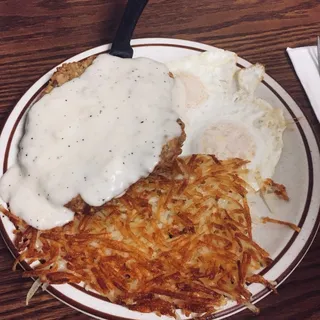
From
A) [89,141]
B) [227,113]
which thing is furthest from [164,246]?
[227,113]

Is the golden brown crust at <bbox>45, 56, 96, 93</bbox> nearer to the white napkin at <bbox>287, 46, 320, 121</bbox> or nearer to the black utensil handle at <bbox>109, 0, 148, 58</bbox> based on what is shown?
the black utensil handle at <bbox>109, 0, 148, 58</bbox>

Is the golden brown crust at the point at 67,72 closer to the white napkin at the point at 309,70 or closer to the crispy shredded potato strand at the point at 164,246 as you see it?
the crispy shredded potato strand at the point at 164,246

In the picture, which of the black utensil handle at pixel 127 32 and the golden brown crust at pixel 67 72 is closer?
the golden brown crust at pixel 67 72

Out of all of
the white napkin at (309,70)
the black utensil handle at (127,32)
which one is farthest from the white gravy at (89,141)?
the white napkin at (309,70)

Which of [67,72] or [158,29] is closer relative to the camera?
[67,72]

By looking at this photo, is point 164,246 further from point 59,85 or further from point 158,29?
point 158,29

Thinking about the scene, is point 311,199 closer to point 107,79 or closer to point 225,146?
point 225,146
